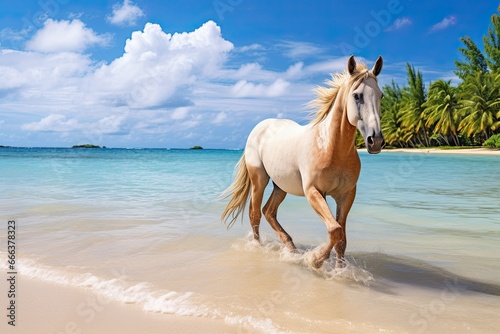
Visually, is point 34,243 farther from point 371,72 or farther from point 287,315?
point 371,72

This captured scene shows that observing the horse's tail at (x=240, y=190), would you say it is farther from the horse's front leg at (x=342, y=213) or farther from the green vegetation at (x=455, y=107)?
the green vegetation at (x=455, y=107)

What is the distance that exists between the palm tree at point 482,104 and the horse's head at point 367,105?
1634 inches

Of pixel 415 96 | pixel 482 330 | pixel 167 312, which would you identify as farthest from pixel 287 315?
pixel 415 96

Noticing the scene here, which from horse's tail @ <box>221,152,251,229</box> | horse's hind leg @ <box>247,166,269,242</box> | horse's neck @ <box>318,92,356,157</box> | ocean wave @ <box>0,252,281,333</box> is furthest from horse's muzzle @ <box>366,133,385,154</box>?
horse's tail @ <box>221,152,251,229</box>

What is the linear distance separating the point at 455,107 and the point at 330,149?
159 feet

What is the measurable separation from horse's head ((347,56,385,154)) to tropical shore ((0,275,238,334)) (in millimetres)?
1647

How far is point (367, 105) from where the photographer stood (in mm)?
3287

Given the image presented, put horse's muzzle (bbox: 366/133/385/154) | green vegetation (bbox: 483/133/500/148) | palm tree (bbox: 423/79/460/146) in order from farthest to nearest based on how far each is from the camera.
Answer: palm tree (bbox: 423/79/460/146), green vegetation (bbox: 483/133/500/148), horse's muzzle (bbox: 366/133/385/154)

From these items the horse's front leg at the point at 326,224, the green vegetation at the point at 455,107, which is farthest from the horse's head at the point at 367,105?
the green vegetation at the point at 455,107

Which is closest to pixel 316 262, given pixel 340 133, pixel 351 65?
pixel 340 133

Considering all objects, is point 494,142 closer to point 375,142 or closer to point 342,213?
point 342,213

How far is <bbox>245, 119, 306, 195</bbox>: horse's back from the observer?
4316 millimetres

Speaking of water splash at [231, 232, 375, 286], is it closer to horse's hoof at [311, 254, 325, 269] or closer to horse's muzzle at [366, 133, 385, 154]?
horse's hoof at [311, 254, 325, 269]

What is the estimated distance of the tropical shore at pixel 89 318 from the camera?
2.61 meters
